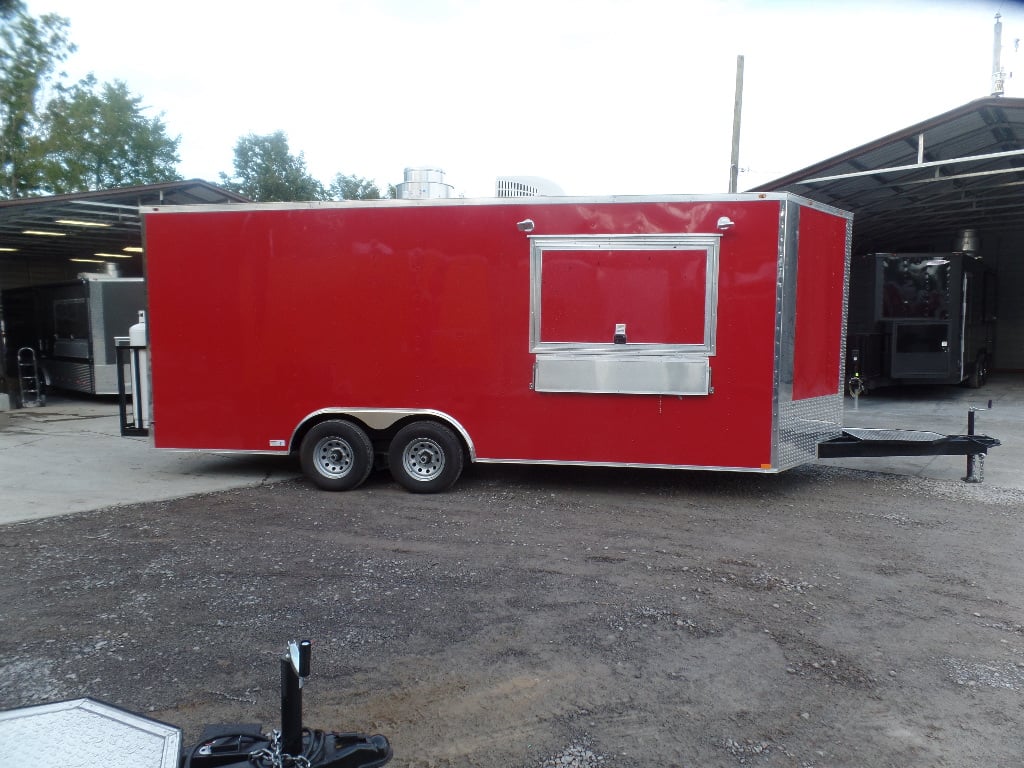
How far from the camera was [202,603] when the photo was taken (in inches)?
185

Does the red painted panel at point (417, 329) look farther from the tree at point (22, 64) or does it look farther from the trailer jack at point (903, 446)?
the tree at point (22, 64)

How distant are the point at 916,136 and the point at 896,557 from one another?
9.13 m

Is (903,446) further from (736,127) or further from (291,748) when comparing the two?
(736,127)

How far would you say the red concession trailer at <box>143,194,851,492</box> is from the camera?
22.7ft

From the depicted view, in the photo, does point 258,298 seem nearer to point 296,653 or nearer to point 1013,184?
point 296,653

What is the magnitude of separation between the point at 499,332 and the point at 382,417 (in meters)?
1.52

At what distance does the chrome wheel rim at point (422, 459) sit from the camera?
7629 mm

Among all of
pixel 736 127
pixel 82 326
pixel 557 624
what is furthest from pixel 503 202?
pixel 736 127

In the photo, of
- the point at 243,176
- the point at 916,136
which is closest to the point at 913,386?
the point at 916,136

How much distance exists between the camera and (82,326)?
50.6ft

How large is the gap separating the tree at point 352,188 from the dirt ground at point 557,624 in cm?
7029

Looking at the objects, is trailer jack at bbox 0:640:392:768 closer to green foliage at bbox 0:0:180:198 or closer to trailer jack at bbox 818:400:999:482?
green foliage at bbox 0:0:180:198

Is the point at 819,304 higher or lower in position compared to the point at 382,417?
higher

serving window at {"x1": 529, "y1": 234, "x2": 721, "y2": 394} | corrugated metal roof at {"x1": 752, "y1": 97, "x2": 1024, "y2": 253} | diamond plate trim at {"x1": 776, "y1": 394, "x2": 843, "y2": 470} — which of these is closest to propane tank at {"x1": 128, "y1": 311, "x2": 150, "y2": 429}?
serving window at {"x1": 529, "y1": 234, "x2": 721, "y2": 394}
